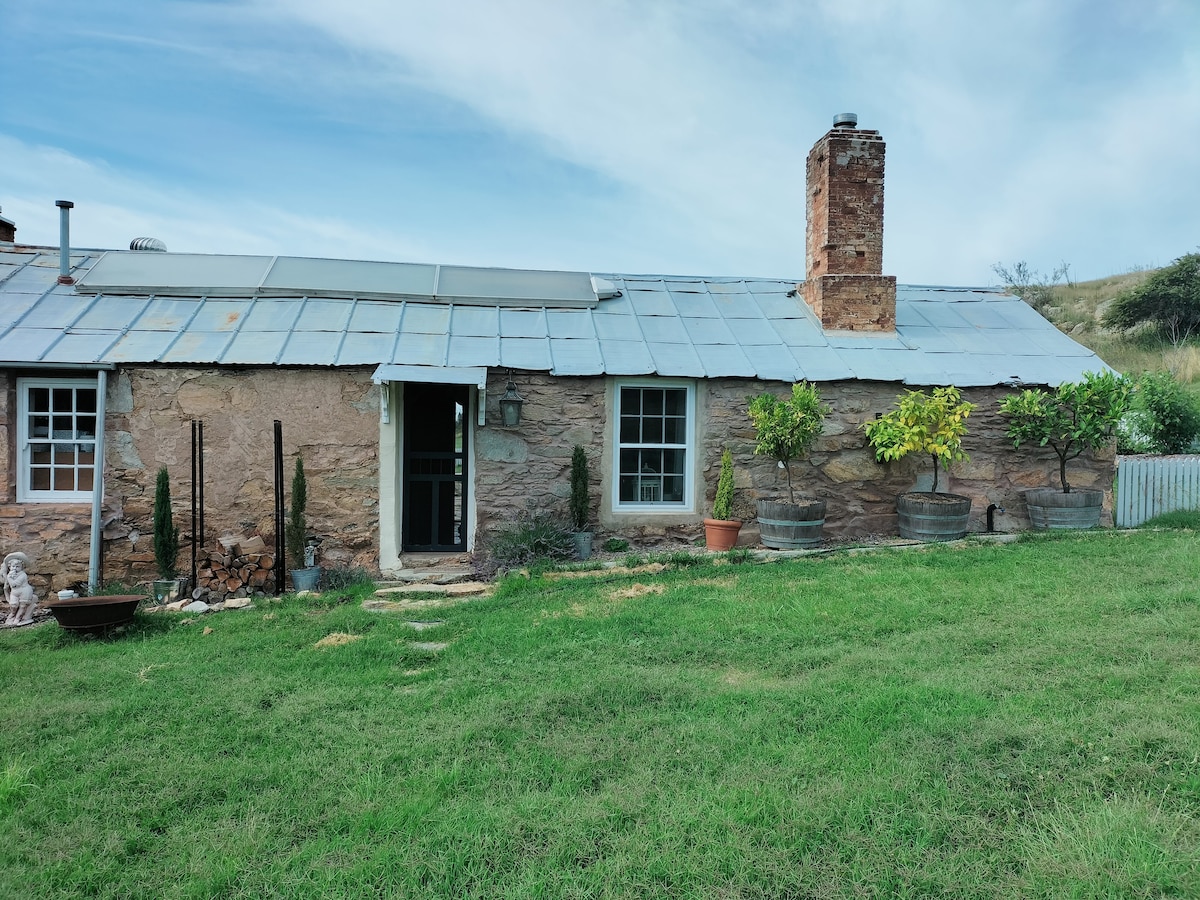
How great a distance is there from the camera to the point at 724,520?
8.72 metres

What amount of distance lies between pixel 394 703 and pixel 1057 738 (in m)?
3.35

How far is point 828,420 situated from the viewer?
9203mm

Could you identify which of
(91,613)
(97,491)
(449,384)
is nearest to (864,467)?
(449,384)

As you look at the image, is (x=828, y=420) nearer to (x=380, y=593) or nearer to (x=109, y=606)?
(x=380, y=593)

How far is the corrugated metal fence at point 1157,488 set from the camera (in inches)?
394

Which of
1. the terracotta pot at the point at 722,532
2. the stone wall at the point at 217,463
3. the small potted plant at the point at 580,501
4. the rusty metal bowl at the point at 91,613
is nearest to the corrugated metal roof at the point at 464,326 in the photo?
the stone wall at the point at 217,463

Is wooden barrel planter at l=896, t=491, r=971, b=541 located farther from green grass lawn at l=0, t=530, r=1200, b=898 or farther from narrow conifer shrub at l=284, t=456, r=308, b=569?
narrow conifer shrub at l=284, t=456, r=308, b=569

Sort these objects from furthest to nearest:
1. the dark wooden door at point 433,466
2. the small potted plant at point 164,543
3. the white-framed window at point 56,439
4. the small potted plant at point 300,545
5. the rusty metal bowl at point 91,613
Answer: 1. the dark wooden door at point 433,466
2. the white-framed window at point 56,439
3. the small potted plant at point 300,545
4. the small potted plant at point 164,543
5. the rusty metal bowl at point 91,613

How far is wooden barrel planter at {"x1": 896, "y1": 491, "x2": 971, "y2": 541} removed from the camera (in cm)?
861

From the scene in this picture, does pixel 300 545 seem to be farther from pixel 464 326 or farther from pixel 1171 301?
pixel 1171 301

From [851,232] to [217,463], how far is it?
864 cm

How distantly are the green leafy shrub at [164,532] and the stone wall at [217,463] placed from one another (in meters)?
0.45

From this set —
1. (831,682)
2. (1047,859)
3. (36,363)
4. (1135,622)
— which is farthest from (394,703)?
(36,363)

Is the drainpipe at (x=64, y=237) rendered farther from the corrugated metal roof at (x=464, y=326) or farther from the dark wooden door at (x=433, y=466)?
the dark wooden door at (x=433, y=466)
